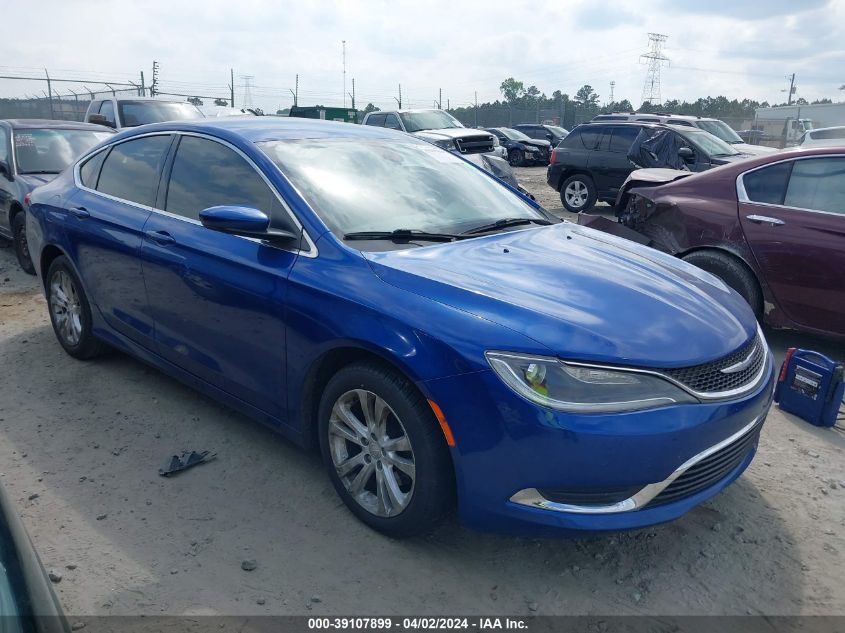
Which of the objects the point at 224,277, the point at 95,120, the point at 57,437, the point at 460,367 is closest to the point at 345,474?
the point at 460,367

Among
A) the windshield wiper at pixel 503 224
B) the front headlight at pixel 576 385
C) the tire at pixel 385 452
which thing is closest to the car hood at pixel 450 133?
the windshield wiper at pixel 503 224

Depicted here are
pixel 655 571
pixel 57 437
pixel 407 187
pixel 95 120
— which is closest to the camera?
pixel 655 571

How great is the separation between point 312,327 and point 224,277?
687 mm

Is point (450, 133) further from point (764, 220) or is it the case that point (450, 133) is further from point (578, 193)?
point (764, 220)

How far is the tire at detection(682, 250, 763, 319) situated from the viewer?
522 cm

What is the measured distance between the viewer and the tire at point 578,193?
12.7 metres

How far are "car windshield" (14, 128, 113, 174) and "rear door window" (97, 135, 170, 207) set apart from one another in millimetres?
3411

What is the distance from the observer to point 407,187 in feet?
11.8

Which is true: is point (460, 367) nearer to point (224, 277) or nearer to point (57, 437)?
point (224, 277)

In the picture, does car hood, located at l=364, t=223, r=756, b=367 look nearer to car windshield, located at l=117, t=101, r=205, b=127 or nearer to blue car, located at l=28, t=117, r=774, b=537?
blue car, located at l=28, t=117, r=774, b=537

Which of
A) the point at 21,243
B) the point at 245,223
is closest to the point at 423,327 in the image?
the point at 245,223

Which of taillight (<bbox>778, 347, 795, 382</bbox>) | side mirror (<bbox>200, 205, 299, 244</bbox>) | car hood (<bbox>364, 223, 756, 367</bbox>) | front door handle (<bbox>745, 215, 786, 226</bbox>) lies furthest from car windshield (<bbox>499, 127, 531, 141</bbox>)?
side mirror (<bbox>200, 205, 299, 244</bbox>)

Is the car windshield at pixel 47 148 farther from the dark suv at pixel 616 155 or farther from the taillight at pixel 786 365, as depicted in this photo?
the dark suv at pixel 616 155

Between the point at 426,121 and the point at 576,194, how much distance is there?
533cm
